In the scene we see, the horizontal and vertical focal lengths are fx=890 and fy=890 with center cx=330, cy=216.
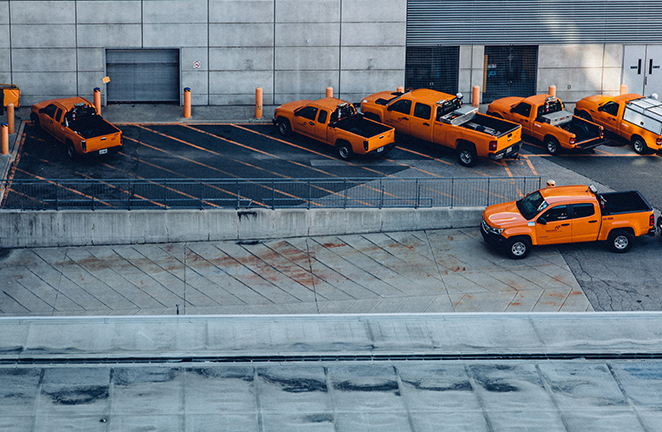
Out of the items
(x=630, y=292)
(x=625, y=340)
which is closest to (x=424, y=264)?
(x=630, y=292)

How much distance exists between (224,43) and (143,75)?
134 inches

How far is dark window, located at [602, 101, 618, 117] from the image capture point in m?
31.4

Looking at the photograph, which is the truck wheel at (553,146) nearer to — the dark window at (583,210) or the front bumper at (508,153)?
the front bumper at (508,153)

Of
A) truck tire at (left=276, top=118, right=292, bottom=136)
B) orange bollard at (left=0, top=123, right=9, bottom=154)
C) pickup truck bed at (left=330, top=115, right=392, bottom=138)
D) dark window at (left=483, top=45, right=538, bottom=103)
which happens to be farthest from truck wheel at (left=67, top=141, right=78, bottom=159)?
dark window at (left=483, top=45, right=538, bottom=103)

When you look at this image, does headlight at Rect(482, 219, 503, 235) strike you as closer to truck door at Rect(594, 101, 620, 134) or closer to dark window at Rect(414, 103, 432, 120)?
dark window at Rect(414, 103, 432, 120)

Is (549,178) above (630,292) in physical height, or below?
above

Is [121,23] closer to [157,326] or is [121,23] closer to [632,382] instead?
[157,326]

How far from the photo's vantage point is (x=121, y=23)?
33281 mm

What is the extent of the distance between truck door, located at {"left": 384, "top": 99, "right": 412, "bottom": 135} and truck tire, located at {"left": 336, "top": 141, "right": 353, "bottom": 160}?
2474 mm

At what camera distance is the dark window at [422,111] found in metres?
29.7

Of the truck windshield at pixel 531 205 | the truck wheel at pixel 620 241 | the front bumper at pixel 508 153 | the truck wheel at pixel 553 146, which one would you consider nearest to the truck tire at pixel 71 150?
the front bumper at pixel 508 153

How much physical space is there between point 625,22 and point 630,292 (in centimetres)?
1687

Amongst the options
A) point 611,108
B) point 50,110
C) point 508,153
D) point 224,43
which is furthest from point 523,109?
point 50,110

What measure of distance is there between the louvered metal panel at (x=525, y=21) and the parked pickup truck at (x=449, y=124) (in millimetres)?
4639
